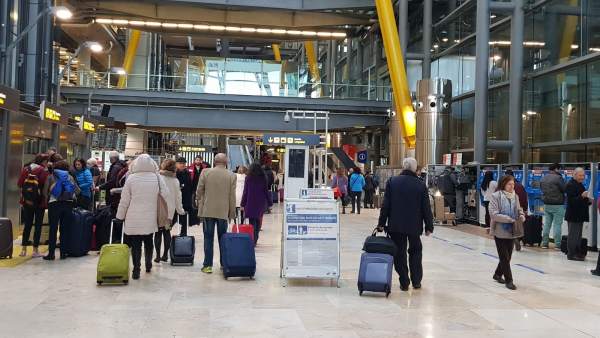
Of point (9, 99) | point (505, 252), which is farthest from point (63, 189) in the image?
point (505, 252)

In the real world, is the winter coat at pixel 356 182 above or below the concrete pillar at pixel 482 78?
below

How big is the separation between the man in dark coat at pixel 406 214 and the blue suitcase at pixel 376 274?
1.34 feet

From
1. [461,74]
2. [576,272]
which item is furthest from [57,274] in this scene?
[461,74]

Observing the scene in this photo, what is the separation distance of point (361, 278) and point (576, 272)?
4646 mm

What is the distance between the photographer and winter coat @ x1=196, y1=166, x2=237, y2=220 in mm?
9078

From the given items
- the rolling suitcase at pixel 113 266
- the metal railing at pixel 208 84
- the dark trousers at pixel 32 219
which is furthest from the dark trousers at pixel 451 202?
the rolling suitcase at pixel 113 266

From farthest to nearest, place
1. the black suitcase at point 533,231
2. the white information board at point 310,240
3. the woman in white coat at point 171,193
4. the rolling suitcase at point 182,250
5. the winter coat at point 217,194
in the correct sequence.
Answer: the black suitcase at point 533,231 < the rolling suitcase at point 182,250 < the woman in white coat at point 171,193 < the winter coat at point 217,194 < the white information board at point 310,240

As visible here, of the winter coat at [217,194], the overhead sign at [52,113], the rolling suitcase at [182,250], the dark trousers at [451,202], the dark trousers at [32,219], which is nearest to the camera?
the winter coat at [217,194]

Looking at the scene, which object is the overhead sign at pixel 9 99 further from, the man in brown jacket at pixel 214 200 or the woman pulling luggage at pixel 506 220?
the woman pulling luggage at pixel 506 220

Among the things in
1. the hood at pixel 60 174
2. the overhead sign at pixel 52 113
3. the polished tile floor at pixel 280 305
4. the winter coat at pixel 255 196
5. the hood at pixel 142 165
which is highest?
the overhead sign at pixel 52 113

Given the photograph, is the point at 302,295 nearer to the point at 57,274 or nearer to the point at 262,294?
the point at 262,294

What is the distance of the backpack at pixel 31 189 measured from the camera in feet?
32.8

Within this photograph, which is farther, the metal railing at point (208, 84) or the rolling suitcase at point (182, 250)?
the metal railing at point (208, 84)

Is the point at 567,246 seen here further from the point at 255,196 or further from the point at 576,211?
the point at 255,196
